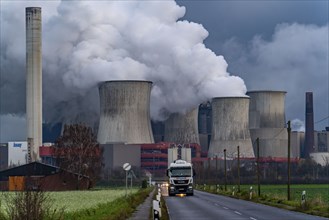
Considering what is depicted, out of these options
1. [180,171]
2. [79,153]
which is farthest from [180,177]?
[79,153]

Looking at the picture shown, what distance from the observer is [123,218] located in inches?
937

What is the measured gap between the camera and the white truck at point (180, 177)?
49.9 metres

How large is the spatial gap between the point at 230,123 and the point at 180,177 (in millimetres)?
41960

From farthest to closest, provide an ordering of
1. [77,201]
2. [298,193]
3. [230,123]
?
[230,123], [298,193], [77,201]

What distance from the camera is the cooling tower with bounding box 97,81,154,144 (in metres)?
84.4

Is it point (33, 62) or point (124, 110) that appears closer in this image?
point (124, 110)

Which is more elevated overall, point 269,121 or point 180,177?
point 269,121

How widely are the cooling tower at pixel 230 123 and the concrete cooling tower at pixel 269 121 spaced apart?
758 centimetres

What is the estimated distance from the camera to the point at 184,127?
104125 millimetres

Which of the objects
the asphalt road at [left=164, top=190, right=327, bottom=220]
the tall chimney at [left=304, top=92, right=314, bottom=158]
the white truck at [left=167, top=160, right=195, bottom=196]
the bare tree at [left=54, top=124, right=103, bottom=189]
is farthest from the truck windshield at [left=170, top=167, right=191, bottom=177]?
the tall chimney at [left=304, top=92, right=314, bottom=158]

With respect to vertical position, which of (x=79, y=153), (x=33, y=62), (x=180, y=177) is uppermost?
(x=33, y=62)

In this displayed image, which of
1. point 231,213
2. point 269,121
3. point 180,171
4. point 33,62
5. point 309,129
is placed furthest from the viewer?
point 309,129

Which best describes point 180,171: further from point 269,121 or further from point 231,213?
point 269,121

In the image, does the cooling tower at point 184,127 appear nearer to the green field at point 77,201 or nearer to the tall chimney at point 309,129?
the tall chimney at point 309,129
